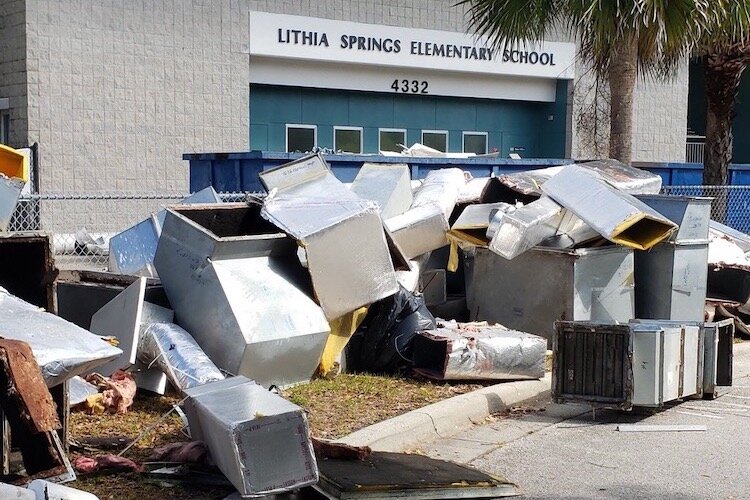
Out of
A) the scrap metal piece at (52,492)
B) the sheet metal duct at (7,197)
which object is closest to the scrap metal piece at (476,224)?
the sheet metal duct at (7,197)

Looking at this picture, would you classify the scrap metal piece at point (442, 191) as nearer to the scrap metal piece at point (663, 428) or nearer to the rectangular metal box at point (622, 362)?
the rectangular metal box at point (622, 362)

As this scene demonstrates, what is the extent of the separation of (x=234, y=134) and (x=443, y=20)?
17.5ft

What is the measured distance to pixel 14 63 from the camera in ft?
56.9

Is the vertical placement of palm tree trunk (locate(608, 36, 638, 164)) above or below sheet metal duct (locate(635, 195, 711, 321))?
above

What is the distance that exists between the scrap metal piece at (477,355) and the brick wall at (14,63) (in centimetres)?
1132

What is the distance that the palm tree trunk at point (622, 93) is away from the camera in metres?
13.3

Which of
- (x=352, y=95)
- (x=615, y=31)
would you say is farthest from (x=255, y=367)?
(x=352, y=95)

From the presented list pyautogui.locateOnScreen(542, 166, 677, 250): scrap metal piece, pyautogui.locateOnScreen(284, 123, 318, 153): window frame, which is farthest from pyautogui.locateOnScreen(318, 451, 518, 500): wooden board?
pyautogui.locateOnScreen(284, 123, 318, 153): window frame

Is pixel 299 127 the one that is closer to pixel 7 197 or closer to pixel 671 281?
pixel 671 281

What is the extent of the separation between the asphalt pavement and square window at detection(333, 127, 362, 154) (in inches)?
550

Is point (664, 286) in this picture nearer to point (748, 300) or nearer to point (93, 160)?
point (748, 300)

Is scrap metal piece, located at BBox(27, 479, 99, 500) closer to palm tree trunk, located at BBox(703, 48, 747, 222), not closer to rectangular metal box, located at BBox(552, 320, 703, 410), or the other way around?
rectangular metal box, located at BBox(552, 320, 703, 410)

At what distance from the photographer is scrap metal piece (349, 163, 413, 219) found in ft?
31.1

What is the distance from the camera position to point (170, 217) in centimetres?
769
